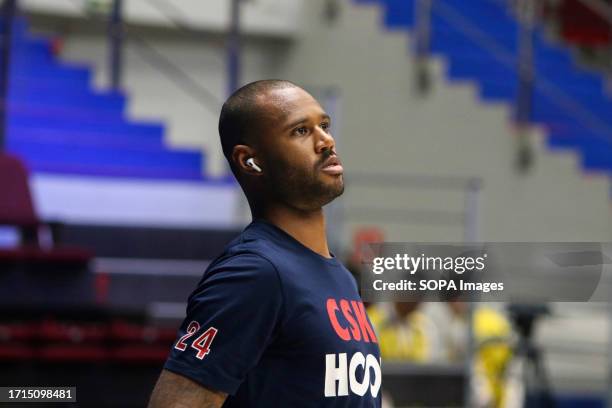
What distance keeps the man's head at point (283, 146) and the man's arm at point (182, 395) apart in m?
0.31

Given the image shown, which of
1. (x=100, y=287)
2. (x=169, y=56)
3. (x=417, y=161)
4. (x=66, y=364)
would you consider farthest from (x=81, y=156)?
(x=169, y=56)

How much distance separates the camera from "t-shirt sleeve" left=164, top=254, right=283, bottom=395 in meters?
1.70

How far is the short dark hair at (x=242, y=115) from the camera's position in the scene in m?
1.82

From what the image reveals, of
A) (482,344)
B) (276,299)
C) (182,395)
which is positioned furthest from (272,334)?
(482,344)

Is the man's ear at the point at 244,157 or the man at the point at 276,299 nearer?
the man at the point at 276,299

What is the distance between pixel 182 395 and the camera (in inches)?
66.7

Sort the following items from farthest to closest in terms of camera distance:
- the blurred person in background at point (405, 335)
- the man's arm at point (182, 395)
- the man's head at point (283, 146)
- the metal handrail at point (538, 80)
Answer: the metal handrail at point (538, 80) → the blurred person in background at point (405, 335) → the man's head at point (283, 146) → the man's arm at point (182, 395)

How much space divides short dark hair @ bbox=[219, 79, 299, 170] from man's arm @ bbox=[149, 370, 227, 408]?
1.10 ft

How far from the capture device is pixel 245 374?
172cm

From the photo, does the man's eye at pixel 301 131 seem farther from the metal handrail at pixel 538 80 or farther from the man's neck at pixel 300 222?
the metal handrail at pixel 538 80

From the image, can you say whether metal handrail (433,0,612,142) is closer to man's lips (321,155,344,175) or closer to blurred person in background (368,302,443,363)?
blurred person in background (368,302,443,363)

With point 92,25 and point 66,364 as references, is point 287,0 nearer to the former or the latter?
point 92,25

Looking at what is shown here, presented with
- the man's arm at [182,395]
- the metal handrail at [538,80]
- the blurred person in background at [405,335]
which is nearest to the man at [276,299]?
the man's arm at [182,395]

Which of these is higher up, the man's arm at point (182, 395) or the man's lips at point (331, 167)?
the man's lips at point (331, 167)
